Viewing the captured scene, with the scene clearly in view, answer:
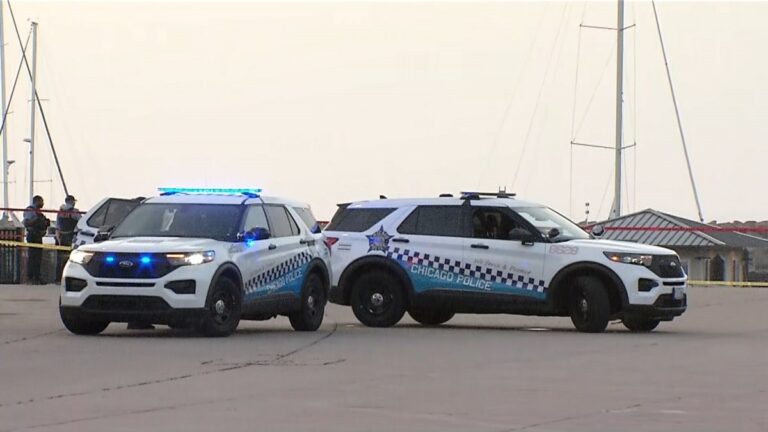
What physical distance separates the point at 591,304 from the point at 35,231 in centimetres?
1554

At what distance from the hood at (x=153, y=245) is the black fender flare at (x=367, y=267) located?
10.8ft

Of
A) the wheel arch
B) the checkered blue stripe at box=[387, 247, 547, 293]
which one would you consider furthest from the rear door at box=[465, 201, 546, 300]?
the wheel arch

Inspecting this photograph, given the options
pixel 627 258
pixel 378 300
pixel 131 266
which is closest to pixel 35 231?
pixel 378 300

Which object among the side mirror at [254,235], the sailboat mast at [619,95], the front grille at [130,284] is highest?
the sailboat mast at [619,95]

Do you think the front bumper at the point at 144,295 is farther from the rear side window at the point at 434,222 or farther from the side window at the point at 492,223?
the side window at the point at 492,223

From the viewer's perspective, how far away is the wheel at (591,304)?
67.5 ft

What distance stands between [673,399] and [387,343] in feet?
20.8

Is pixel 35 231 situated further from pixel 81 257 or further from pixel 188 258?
pixel 188 258

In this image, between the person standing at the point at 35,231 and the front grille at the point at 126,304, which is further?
the person standing at the point at 35,231

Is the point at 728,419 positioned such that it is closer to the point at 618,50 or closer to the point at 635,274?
the point at 635,274

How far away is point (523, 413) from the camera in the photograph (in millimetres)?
11539

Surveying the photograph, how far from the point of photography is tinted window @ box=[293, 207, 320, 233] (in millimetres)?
21692

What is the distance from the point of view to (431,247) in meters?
21.6

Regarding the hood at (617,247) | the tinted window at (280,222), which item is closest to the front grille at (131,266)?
the tinted window at (280,222)
